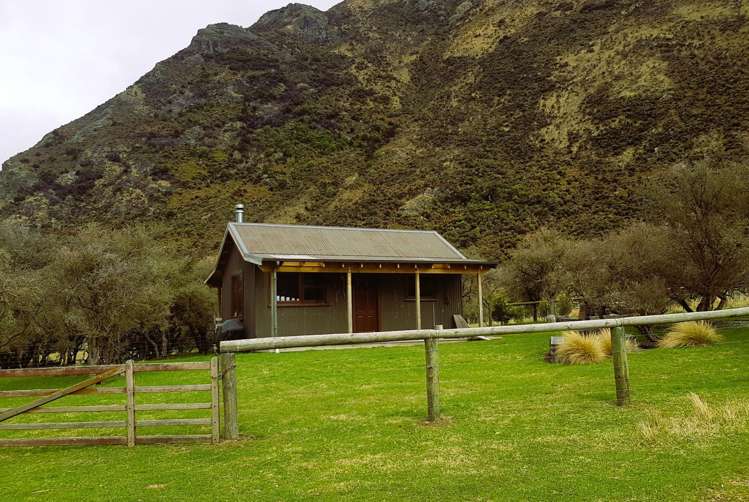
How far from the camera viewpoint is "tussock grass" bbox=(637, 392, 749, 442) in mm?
5773

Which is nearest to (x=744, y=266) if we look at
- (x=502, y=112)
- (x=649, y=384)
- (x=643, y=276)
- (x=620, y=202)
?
(x=643, y=276)

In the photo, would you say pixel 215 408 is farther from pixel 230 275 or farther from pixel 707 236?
pixel 230 275

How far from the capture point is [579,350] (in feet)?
37.4

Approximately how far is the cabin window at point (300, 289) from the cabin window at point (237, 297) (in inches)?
79.6

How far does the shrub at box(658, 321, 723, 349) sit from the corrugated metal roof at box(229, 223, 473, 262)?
8514 mm

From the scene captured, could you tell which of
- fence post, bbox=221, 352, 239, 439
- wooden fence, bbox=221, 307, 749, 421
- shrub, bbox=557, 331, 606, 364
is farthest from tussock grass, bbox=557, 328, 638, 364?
fence post, bbox=221, 352, 239, 439

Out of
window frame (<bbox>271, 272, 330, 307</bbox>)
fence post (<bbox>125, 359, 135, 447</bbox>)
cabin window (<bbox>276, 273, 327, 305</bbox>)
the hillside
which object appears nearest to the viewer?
fence post (<bbox>125, 359, 135, 447</bbox>)

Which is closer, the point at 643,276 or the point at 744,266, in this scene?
the point at 744,266

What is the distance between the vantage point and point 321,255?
19.2 metres

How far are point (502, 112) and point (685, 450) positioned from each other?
56247 mm

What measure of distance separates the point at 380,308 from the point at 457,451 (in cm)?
1506

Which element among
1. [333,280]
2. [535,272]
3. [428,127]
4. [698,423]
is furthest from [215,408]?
[428,127]

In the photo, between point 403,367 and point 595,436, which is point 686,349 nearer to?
point 403,367

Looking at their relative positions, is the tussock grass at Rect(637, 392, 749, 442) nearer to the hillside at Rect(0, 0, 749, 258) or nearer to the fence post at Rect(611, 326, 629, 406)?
the fence post at Rect(611, 326, 629, 406)
